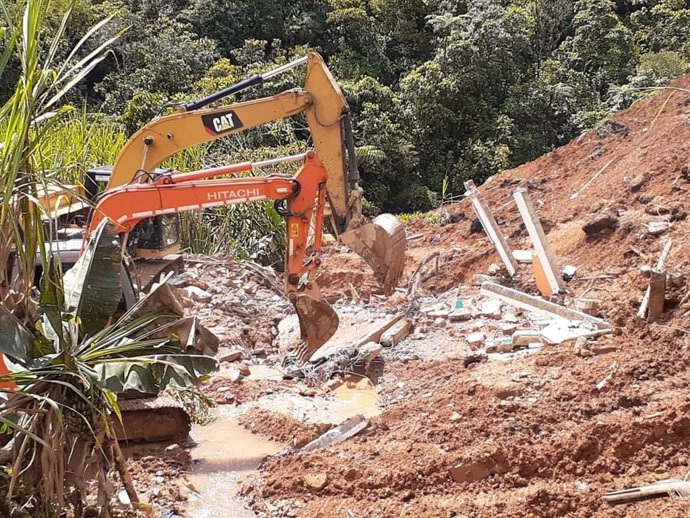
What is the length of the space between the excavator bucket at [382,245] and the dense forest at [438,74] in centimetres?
1011

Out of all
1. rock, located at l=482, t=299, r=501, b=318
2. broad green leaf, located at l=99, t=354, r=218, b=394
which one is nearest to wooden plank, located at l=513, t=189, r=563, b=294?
rock, located at l=482, t=299, r=501, b=318

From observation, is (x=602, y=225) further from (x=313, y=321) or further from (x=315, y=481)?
(x=315, y=481)

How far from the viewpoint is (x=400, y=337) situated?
29.5 ft

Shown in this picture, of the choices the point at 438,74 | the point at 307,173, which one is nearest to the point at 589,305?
the point at 307,173

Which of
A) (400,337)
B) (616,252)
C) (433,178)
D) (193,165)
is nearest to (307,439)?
(400,337)

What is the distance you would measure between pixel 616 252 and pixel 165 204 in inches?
204

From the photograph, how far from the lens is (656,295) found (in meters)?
7.41

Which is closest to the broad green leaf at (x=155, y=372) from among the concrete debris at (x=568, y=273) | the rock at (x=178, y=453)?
the rock at (x=178, y=453)

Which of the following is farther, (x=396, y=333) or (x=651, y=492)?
(x=396, y=333)

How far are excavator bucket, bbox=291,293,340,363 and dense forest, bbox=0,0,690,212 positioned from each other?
10260 mm

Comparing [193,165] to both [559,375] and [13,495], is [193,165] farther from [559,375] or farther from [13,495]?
[13,495]

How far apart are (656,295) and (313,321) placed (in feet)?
10.5

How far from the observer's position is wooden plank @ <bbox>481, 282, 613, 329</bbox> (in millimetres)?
7882

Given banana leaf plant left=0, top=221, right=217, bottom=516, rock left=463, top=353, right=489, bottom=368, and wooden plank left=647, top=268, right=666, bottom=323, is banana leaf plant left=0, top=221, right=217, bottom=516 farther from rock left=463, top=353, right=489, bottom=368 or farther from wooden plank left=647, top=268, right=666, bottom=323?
wooden plank left=647, top=268, right=666, bottom=323
